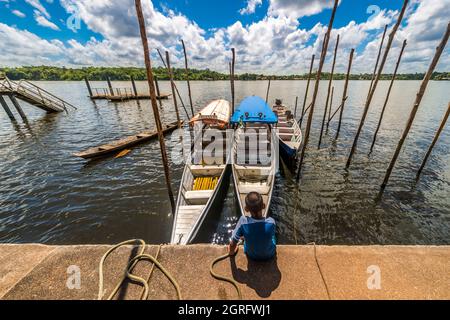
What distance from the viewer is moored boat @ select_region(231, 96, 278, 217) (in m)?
8.32

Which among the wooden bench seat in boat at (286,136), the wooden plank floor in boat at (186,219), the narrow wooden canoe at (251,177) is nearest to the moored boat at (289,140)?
the wooden bench seat in boat at (286,136)

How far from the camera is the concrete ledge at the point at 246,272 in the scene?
2.84 metres

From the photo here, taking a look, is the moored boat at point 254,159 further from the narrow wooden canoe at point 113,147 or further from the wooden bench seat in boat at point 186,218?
the narrow wooden canoe at point 113,147

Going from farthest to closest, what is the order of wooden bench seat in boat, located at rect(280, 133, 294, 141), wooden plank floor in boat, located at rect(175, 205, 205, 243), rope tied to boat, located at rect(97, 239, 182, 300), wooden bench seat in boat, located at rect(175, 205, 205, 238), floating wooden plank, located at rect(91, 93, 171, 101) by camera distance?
floating wooden plank, located at rect(91, 93, 171, 101), wooden bench seat in boat, located at rect(280, 133, 294, 141), wooden bench seat in boat, located at rect(175, 205, 205, 238), wooden plank floor in boat, located at rect(175, 205, 205, 243), rope tied to boat, located at rect(97, 239, 182, 300)

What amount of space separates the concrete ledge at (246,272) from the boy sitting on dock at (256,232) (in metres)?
0.23

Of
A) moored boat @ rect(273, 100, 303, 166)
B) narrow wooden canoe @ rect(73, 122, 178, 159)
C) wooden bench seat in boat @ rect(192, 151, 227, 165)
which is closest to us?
wooden bench seat in boat @ rect(192, 151, 227, 165)

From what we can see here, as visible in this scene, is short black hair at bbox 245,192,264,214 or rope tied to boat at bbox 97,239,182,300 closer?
rope tied to boat at bbox 97,239,182,300

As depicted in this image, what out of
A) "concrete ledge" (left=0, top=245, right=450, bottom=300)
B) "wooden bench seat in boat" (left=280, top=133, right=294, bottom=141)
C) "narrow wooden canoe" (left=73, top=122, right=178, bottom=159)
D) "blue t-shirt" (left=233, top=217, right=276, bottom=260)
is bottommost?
"narrow wooden canoe" (left=73, top=122, right=178, bottom=159)

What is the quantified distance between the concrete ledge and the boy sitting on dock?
0.77 ft

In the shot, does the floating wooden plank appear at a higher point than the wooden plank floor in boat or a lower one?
higher

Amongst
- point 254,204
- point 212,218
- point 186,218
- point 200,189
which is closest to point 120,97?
point 200,189

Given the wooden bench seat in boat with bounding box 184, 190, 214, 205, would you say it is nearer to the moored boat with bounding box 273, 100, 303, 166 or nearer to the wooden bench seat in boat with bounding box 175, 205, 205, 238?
the wooden bench seat in boat with bounding box 175, 205, 205, 238

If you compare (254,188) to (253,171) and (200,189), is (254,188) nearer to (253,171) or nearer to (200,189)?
(253,171)

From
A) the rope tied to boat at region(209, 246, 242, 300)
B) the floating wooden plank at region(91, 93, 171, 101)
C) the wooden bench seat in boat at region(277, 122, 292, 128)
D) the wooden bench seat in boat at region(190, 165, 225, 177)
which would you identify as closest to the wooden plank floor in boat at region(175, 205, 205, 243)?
the wooden bench seat in boat at region(190, 165, 225, 177)
